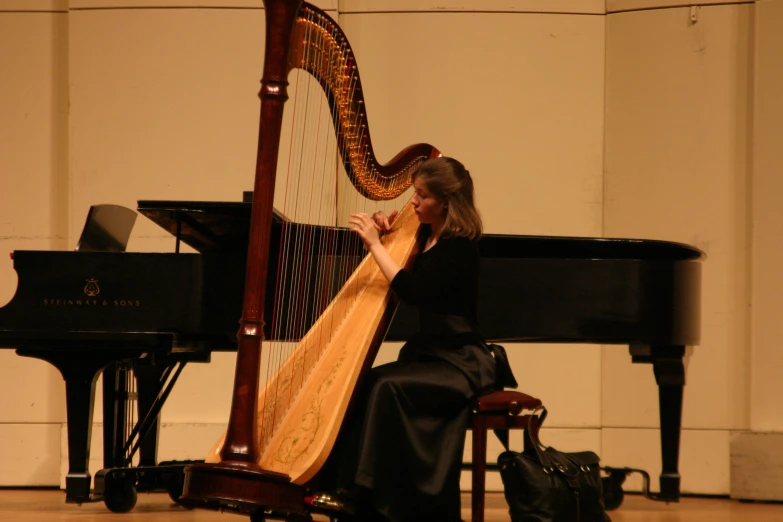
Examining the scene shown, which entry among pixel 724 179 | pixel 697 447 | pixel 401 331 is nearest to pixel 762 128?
pixel 724 179

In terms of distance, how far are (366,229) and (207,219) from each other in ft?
2.65

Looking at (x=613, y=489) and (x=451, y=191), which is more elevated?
(x=451, y=191)

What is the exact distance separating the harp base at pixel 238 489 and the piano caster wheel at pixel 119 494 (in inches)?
62.8

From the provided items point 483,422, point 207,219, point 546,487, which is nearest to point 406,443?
point 483,422

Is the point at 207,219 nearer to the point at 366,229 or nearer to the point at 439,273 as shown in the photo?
the point at 366,229

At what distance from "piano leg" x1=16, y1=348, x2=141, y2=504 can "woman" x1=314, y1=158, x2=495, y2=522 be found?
1.08m

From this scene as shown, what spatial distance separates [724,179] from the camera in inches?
213

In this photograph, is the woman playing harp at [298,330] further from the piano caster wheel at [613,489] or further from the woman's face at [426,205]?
the piano caster wheel at [613,489]

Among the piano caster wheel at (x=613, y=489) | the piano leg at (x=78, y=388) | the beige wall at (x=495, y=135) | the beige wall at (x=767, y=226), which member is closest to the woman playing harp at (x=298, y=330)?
the piano leg at (x=78, y=388)

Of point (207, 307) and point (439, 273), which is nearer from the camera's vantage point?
point (439, 273)

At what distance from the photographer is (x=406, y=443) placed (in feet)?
9.66

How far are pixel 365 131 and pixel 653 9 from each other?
312cm

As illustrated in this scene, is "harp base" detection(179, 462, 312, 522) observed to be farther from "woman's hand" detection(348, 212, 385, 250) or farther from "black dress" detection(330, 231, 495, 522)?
"woman's hand" detection(348, 212, 385, 250)

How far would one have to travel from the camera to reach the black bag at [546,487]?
311 cm
